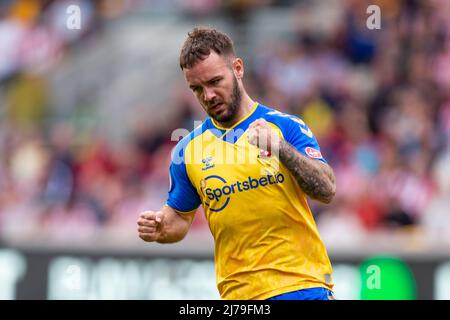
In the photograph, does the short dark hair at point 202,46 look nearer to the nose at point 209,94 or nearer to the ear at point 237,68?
the ear at point 237,68

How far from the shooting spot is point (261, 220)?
6574 millimetres

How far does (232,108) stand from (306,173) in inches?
29.0

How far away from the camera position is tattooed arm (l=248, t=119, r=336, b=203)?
6223 mm

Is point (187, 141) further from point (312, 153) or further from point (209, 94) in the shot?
point (312, 153)

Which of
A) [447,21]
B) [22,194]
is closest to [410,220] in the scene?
[447,21]

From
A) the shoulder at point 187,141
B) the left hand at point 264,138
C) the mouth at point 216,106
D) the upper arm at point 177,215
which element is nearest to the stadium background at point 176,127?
the upper arm at point 177,215

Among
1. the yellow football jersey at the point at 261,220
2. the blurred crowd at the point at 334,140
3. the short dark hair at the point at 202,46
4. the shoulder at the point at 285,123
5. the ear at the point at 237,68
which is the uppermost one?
the blurred crowd at the point at 334,140

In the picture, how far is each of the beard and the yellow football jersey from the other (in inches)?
3.6

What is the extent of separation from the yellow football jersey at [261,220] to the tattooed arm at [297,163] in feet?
0.53

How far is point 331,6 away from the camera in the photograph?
16719 mm

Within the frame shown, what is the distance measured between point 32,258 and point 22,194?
3147 millimetres

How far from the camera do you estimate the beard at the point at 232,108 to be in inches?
263

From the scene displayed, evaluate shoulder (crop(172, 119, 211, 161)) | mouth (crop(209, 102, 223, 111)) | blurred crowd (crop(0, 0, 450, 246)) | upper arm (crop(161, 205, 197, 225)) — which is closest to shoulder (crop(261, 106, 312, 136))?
mouth (crop(209, 102, 223, 111))
